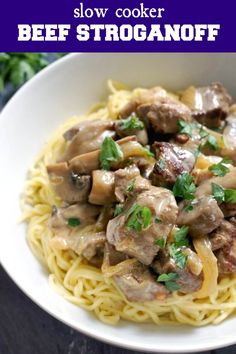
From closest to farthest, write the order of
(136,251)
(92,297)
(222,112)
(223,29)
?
(136,251) < (92,297) < (222,112) < (223,29)

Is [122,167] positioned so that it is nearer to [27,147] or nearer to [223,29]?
[27,147]

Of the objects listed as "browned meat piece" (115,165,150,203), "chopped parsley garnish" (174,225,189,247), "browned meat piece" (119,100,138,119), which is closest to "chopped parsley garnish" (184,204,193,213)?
"chopped parsley garnish" (174,225,189,247)

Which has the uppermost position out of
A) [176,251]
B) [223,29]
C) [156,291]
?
[223,29]

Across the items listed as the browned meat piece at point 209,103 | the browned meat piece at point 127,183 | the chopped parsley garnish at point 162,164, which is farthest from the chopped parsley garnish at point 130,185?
the browned meat piece at point 209,103

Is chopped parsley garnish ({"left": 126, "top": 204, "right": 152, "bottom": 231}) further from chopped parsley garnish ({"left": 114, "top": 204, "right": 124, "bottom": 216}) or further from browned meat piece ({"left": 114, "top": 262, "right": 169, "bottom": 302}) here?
browned meat piece ({"left": 114, "top": 262, "right": 169, "bottom": 302})

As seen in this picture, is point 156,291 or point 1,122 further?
point 1,122

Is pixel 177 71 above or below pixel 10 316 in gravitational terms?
above

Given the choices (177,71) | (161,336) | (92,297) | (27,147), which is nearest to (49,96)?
(27,147)
